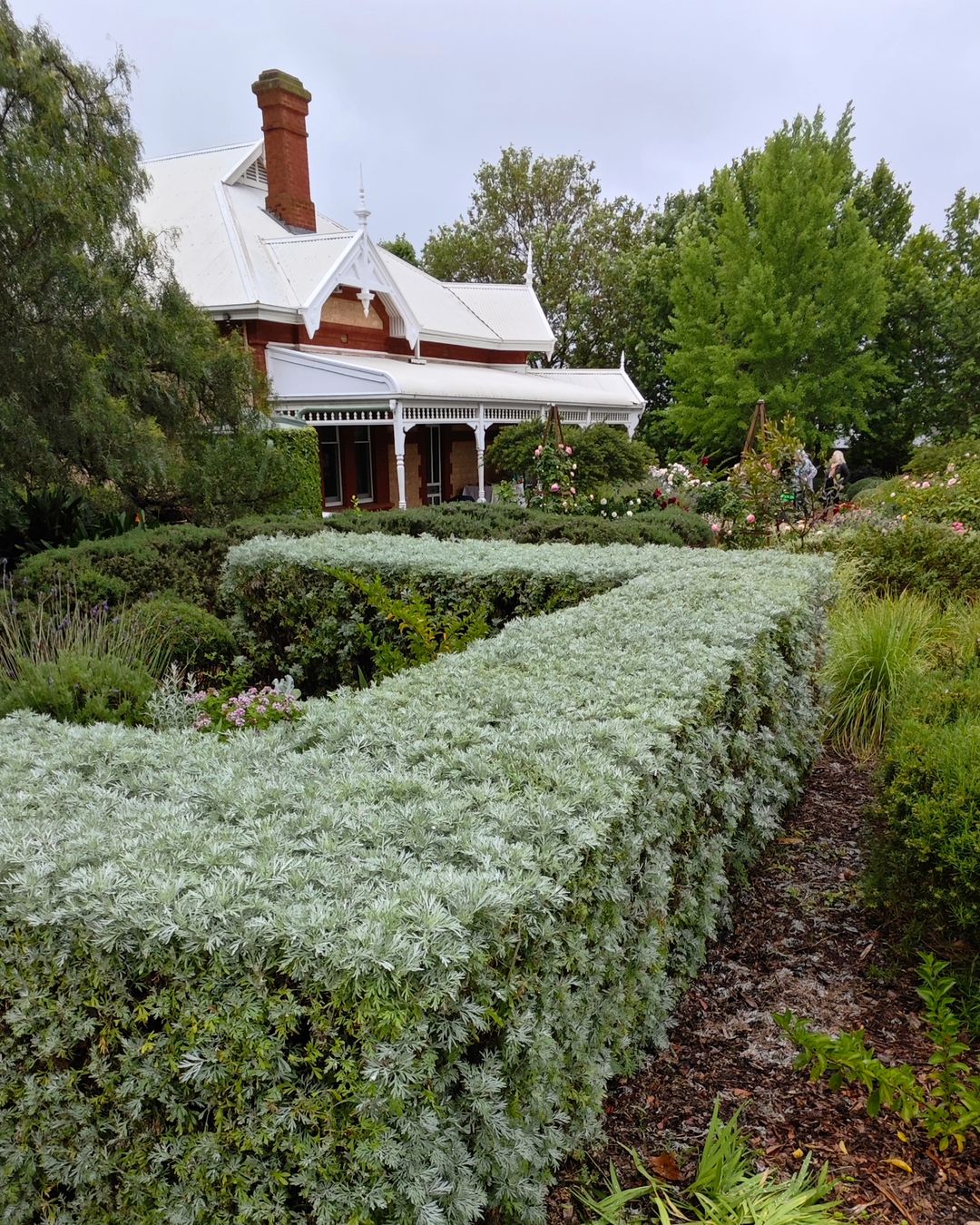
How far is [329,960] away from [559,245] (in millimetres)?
37587

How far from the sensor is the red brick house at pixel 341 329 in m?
17.5

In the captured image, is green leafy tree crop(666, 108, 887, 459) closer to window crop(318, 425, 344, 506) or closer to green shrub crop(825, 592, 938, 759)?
window crop(318, 425, 344, 506)

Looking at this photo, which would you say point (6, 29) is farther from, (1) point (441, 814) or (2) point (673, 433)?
(2) point (673, 433)

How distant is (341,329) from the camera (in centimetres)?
1989

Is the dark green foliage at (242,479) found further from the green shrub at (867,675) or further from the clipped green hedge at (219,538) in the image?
the green shrub at (867,675)

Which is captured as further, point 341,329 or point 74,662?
point 341,329

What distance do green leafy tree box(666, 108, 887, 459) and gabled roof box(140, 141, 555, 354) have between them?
6446 millimetres

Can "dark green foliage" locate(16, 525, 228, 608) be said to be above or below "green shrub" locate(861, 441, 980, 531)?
below

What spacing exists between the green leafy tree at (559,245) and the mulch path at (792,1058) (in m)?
33.8

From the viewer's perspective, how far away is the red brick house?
17.5 m

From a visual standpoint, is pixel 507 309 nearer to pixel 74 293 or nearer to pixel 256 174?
pixel 256 174

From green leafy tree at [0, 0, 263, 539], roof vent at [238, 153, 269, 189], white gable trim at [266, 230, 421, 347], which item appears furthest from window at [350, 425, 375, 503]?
green leafy tree at [0, 0, 263, 539]

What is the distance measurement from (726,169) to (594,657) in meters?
27.8

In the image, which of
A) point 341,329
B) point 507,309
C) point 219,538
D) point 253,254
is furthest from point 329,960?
point 507,309
